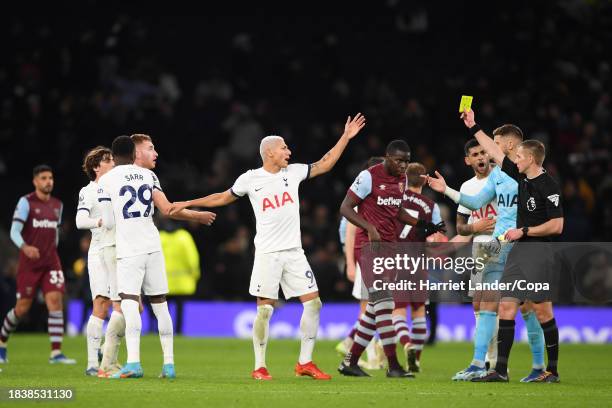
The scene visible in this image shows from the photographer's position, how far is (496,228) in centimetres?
1236

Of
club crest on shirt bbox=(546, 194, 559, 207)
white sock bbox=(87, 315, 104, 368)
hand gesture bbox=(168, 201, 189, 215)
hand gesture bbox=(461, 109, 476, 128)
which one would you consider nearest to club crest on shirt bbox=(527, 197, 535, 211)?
club crest on shirt bbox=(546, 194, 559, 207)

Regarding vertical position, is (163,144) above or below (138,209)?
above

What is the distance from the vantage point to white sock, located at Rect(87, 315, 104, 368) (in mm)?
13172

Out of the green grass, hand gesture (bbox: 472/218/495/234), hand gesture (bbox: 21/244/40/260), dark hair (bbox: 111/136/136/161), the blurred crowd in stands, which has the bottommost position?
the green grass

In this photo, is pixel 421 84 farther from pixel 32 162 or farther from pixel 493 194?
pixel 493 194

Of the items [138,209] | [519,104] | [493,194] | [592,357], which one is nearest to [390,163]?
[493,194]

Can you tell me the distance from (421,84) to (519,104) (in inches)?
109

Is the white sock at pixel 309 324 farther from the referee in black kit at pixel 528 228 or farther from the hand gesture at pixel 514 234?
the hand gesture at pixel 514 234

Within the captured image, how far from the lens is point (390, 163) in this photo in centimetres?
1264

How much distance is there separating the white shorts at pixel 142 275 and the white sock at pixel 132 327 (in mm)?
131

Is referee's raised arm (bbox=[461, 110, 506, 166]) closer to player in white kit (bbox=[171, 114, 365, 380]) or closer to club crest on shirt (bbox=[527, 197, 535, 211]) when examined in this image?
club crest on shirt (bbox=[527, 197, 535, 211])

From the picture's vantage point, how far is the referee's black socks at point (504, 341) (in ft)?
38.3

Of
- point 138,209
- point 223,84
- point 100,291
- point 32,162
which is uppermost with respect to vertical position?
point 223,84

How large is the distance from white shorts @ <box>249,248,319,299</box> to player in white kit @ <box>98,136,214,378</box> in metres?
0.83
